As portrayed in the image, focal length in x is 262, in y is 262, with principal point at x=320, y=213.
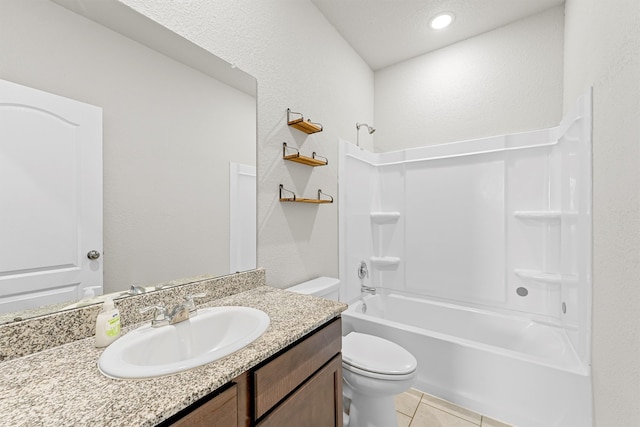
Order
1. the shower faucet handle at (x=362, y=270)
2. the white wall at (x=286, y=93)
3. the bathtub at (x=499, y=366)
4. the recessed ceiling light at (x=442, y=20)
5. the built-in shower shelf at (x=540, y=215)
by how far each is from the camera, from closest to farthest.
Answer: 1. the white wall at (x=286, y=93)
2. the bathtub at (x=499, y=366)
3. the built-in shower shelf at (x=540, y=215)
4. the recessed ceiling light at (x=442, y=20)
5. the shower faucet handle at (x=362, y=270)

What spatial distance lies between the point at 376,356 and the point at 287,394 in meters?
0.79

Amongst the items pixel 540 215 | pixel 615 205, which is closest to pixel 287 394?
pixel 615 205

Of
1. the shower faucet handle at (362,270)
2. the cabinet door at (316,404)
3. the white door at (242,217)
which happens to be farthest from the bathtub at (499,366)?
the white door at (242,217)

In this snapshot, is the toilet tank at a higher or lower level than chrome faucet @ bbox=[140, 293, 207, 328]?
lower

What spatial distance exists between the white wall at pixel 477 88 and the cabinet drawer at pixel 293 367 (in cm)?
216

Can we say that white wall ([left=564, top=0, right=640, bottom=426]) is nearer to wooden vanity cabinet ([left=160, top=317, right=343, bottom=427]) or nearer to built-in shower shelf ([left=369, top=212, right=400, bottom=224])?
wooden vanity cabinet ([left=160, top=317, right=343, bottom=427])

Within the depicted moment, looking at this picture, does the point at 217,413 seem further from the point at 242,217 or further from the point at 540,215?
the point at 540,215

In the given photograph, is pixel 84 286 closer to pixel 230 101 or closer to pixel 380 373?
pixel 230 101

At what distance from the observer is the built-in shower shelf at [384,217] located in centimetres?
257

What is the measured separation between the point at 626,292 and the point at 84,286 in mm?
1844

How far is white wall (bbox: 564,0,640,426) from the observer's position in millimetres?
879

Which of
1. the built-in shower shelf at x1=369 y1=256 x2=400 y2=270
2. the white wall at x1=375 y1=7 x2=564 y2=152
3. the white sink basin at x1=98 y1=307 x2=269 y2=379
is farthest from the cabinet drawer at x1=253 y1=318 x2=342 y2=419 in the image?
the white wall at x1=375 y1=7 x2=564 y2=152

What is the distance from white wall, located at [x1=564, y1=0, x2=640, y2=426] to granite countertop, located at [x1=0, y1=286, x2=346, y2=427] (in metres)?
1.16

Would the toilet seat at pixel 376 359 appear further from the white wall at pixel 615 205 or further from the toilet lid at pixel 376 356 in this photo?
the white wall at pixel 615 205
